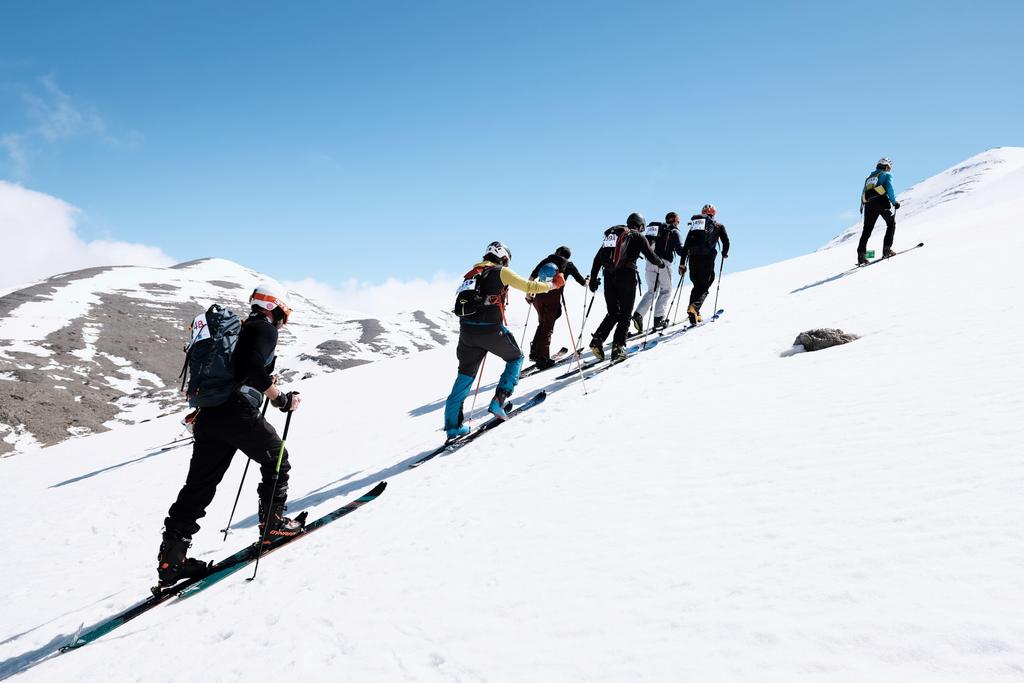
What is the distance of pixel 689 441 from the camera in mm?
5137

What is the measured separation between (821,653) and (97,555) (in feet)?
28.1

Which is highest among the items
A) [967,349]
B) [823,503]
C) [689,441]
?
[967,349]

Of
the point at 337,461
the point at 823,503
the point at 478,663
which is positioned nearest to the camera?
the point at 478,663

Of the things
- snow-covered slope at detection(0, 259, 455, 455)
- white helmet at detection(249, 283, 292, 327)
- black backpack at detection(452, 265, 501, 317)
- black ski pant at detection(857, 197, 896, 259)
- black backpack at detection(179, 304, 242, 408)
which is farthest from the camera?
snow-covered slope at detection(0, 259, 455, 455)

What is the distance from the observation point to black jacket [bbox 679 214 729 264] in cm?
1209

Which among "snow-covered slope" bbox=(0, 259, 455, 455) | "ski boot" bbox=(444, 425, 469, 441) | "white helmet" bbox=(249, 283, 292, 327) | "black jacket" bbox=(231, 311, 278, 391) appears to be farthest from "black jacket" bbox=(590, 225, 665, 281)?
"snow-covered slope" bbox=(0, 259, 455, 455)

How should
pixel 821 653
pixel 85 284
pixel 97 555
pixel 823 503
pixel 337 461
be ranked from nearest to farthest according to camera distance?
pixel 821 653, pixel 823 503, pixel 97 555, pixel 337 461, pixel 85 284

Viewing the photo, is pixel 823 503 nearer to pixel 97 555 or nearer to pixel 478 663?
pixel 478 663

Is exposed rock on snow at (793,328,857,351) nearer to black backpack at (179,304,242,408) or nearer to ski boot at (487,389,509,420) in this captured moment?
ski boot at (487,389,509,420)

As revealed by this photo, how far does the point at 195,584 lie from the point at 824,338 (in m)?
8.42

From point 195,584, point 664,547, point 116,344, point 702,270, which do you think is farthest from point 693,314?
point 116,344

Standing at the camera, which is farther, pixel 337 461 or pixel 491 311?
pixel 337 461

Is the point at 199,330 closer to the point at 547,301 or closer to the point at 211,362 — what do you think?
the point at 211,362

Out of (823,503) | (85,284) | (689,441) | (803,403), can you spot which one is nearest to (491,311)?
(689,441)
